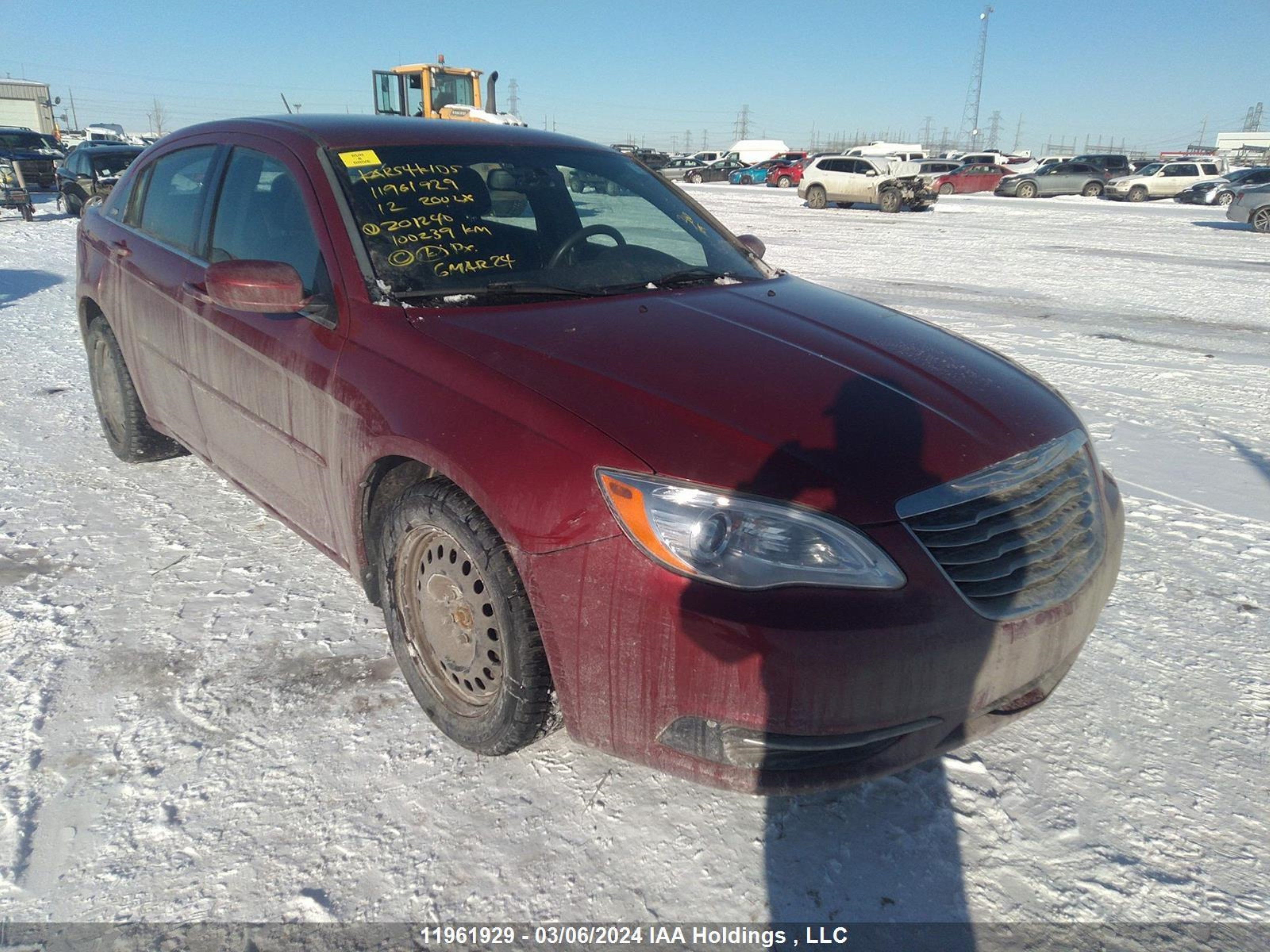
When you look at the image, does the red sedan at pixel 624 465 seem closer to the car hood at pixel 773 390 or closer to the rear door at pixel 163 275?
the car hood at pixel 773 390

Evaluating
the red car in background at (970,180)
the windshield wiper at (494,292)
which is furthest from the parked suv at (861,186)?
the windshield wiper at (494,292)

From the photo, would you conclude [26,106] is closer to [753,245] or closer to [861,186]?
[861,186]

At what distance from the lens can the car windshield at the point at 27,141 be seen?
21.1 m

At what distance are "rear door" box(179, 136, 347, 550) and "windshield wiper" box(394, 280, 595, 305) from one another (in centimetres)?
26

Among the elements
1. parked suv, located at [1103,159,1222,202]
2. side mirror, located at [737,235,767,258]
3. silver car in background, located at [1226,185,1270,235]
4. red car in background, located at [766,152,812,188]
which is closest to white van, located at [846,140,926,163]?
red car in background, located at [766,152,812,188]

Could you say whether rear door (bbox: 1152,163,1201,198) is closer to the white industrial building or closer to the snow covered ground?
the snow covered ground

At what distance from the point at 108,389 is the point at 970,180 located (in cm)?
3695

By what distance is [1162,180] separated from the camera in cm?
3138

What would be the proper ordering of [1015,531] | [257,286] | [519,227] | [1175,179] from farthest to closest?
[1175,179] < [519,227] < [257,286] < [1015,531]

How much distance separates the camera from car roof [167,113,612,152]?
3.08m

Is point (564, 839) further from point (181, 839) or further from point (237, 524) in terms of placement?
point (237, 524)

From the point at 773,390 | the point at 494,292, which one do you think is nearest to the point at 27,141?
the point at 494,292

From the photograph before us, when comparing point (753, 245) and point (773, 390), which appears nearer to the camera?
point (773, 390)

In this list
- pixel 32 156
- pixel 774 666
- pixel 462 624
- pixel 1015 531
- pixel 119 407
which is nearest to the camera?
pixel 774 666
